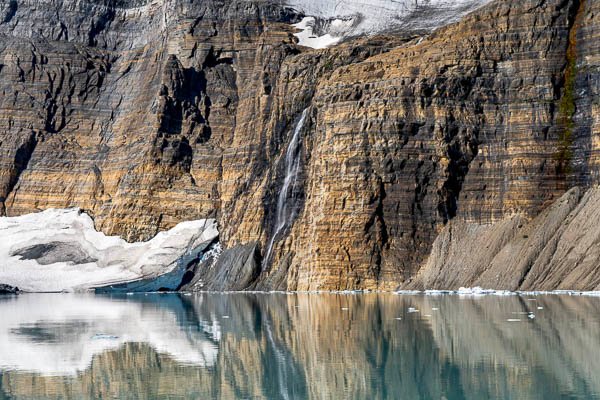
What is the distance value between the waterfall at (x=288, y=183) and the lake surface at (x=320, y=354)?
34.6 meters

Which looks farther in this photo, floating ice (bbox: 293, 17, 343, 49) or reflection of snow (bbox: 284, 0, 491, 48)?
floating ice (bbox: 293, 17, 343, 49)

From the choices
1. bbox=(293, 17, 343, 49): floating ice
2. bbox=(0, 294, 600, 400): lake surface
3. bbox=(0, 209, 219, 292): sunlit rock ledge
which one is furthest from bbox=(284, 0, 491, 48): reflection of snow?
bbox=(0, 294, 600, 400): lake surface

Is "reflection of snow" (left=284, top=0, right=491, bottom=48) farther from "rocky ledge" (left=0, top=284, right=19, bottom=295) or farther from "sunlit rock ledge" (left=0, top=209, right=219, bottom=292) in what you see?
"rocky ledge" (left=0, top=284, right=19, bottom=295)

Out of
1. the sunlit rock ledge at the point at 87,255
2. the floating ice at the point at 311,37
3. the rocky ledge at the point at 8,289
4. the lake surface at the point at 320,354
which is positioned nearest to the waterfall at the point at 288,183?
the sunlit rock ledge at the point at 87,255

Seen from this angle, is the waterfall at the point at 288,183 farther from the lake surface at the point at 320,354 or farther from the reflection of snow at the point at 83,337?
the lake surface at the point at 320,354

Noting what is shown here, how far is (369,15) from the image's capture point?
11738cm

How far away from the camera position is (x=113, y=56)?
421 ft

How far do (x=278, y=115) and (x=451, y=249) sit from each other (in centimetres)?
2637

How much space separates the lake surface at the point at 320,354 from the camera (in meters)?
28.9

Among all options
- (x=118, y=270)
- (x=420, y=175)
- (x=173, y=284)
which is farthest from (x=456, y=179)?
(x=118, y=270)

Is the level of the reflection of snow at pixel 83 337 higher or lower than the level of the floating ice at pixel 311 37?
A: lower

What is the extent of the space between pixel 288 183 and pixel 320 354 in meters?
59.1

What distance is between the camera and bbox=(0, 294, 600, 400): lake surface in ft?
94.8

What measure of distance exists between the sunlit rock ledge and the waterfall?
995cm
